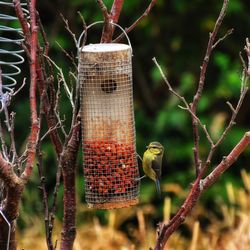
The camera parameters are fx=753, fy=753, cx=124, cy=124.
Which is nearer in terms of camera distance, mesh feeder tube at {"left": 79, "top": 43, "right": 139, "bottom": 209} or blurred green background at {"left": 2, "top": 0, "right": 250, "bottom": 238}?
mesh feeder tube at {"left": 79, "top": 43, "right": 139, "bottom": 209}

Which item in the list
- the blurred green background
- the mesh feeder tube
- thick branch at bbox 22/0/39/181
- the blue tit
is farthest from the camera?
the blurred green background

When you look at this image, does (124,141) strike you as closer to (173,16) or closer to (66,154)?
(66,154)

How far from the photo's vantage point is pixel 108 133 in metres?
3.05

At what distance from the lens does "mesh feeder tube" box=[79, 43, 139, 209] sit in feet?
9.84

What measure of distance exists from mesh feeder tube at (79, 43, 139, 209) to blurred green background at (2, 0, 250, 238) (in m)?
3.26

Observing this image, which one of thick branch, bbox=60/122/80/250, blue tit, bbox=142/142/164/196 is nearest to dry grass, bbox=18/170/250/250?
blue tit, bbox=142/142/164/196

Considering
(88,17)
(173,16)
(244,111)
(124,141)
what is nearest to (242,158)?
(244,111)

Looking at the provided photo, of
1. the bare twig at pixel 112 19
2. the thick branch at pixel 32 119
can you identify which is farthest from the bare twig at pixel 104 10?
the thick branch at pixel 32 119

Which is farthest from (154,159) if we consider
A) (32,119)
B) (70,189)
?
(32,119)

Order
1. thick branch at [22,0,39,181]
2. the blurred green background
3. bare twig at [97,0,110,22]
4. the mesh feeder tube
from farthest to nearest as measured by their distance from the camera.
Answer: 1. the blurred green background
2. the mesh feeder tube
3. bare twig at [97,0,110,22]
4. thick branch at [22,0,39,181]

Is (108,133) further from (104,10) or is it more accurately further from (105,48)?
(104,10)

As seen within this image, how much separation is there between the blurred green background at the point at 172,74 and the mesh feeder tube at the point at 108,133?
128 inches

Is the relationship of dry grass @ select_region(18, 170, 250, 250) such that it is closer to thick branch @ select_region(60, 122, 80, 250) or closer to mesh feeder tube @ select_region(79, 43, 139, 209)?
mesh feeder tube @ select_region(79, 43, 139, 209)

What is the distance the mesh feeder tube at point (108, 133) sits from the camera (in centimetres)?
300
